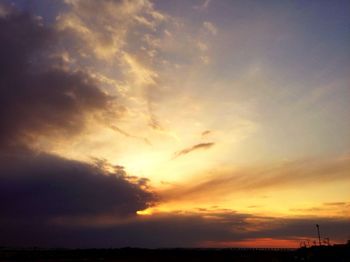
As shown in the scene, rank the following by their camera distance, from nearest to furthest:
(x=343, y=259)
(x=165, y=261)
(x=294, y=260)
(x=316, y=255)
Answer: (x=343, y=259), (x=316, y=255), (x=294, y=260), (x=165, y=261)

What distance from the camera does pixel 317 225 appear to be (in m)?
105

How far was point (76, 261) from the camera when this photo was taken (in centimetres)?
8881

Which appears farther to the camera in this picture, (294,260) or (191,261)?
(191,261)

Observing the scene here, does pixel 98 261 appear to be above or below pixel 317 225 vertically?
below

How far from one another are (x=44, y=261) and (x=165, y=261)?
1244 inches

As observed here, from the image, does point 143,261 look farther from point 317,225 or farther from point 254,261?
point 317,225

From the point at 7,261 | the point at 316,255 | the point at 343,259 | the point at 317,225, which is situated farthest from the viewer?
the point at 317,225

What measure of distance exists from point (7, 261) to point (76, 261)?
54.3 feet

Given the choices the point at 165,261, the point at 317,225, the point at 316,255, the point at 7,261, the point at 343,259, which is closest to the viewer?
the point at 343,259

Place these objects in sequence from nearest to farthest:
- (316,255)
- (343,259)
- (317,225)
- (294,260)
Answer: (343,259), (316,255), (294,260), (317,225)

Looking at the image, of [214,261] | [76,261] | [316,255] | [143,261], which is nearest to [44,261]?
[76,261]

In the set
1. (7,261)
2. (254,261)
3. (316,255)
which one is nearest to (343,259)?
(316,255)

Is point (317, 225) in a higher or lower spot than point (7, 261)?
higher

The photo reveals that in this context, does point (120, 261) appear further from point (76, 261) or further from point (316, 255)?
point (316, 255)
